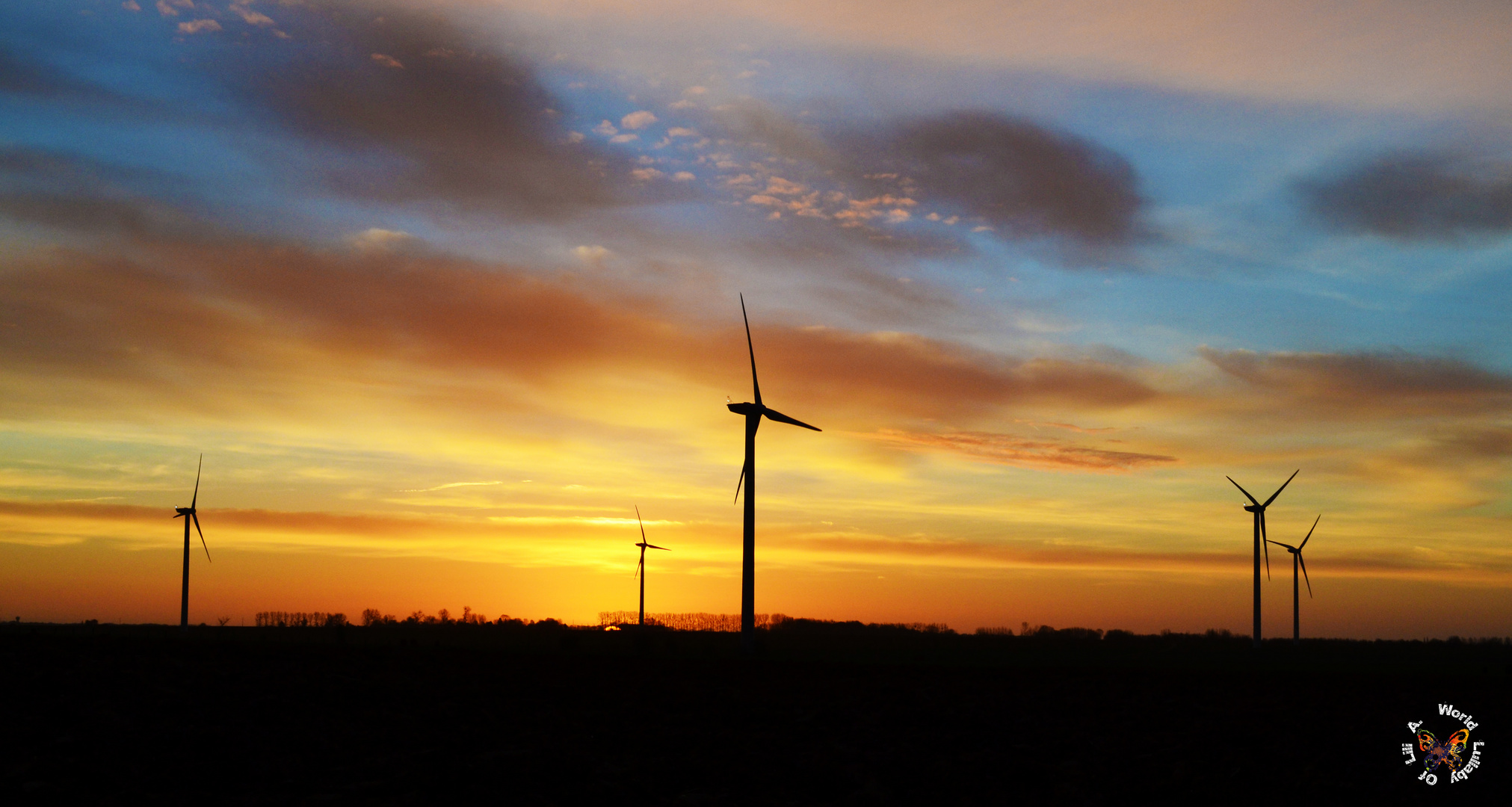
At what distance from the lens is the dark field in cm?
2934

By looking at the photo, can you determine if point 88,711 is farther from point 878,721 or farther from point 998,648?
point 998,648

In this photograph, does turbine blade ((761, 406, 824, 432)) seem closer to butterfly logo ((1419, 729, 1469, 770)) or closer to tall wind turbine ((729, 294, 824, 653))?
tall wind turbine ((729, 294, 824, 653))

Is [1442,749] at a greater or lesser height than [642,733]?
lesser

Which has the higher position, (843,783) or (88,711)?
(88,711)

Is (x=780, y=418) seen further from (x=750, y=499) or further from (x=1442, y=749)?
(x=1442, y=749)

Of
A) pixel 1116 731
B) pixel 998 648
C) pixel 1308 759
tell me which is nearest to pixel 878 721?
pixel 1116 731

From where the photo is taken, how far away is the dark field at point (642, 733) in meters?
29.3

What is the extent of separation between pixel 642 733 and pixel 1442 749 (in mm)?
29646

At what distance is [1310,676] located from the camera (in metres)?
65.8

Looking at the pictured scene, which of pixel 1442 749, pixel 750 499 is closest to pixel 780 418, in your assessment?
pixel 750 499

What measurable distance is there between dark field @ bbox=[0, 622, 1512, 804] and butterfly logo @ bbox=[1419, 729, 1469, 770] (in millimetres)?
867

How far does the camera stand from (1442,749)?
38844 mm

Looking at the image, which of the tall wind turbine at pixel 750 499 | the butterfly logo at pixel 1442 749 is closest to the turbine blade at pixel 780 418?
the tall wind turbine at pixel 750 499

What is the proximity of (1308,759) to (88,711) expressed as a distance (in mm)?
40059
